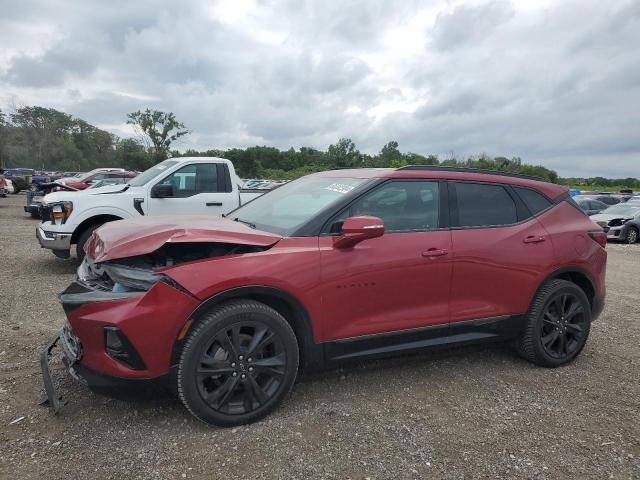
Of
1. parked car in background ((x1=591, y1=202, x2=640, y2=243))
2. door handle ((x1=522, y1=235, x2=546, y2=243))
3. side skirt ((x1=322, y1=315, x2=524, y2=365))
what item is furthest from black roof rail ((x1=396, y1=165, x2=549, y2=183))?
parked car in background ((x1=591, y1=202, x2=640, y2=243))

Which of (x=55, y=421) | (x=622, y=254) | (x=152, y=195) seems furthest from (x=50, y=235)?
(x=622, y=254)

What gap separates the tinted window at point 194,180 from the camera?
295 inches

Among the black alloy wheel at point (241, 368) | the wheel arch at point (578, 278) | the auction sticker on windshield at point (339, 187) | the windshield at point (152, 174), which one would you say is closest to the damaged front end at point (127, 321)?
the black alloy wheel at point (241, 368)

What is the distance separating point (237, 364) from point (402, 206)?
166 centimetres

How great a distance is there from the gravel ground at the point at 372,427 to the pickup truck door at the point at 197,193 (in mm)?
3409

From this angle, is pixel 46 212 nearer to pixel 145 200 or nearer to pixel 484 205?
pixel 145 200

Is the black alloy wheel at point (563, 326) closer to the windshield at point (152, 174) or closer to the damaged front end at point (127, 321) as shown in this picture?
the damaged front end at point (127, 321)

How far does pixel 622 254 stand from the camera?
505 inches

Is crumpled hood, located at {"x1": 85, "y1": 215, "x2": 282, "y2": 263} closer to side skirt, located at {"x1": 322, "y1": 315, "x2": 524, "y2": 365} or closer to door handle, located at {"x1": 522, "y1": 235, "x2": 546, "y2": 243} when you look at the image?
side skirt, located at {"x1": 322, "y1": 315, "x2": 524, "y2": 365}

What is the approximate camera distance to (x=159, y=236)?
9.49 feet

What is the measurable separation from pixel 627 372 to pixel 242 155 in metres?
77.3

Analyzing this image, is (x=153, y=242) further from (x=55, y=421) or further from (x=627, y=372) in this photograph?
(x=627, y=372)

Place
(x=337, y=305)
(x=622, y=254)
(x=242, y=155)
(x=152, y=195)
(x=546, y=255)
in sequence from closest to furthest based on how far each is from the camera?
(x=337, y=305) → (x=546, y=255) → (x=152, y=195) → (x=622, y=254) → (x=242, y=155)

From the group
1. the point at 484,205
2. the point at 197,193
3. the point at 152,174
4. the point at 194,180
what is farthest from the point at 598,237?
the point at 152,174
